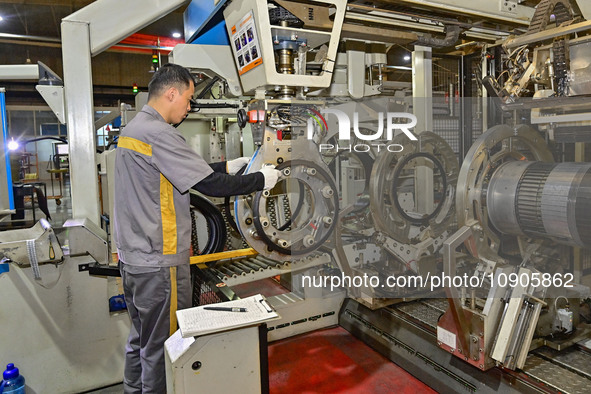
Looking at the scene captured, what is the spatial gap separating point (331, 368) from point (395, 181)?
146 cm

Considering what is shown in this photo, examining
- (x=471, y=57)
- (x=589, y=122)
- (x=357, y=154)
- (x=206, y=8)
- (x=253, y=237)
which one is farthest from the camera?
(x=357, y=154)

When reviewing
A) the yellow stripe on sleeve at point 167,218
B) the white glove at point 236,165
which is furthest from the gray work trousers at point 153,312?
the white glove at point 236,165

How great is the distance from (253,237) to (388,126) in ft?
6.05

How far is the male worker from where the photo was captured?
2055 millimetres

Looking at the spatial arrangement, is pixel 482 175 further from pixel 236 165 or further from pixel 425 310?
pixel 236 165

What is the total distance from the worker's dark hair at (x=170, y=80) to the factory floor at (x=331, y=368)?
202 cm

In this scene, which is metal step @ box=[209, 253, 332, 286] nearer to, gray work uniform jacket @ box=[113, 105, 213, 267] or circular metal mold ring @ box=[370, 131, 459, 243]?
circular metal mold ring @ box=[370, 131, 459, 243]

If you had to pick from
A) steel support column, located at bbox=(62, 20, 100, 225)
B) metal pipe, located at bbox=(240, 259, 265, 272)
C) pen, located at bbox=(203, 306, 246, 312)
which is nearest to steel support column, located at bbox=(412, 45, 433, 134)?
metal pipe, located at bbox=(240, 259, 265, 272)

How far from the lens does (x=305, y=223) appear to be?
259 centimetres

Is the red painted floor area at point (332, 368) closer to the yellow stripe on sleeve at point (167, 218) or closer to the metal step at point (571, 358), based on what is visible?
the metal step at point (571, 358)

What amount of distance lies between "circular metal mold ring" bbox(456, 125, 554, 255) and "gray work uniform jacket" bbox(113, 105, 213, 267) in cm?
147

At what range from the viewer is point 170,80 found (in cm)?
218

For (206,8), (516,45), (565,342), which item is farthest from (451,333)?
(206,8)

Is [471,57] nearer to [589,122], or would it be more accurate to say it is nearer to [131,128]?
[589,122]
